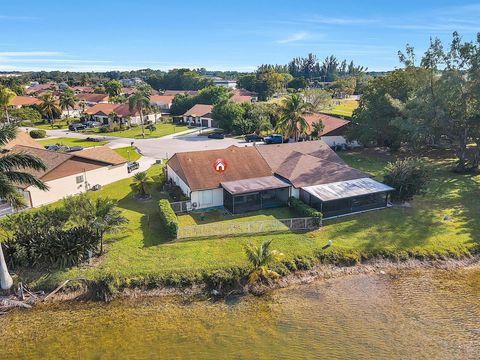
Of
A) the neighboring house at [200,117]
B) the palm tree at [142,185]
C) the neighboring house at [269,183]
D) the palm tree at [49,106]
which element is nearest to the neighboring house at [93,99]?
the palm tree at [49,106]

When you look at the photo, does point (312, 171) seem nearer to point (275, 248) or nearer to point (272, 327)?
point (275, 248)

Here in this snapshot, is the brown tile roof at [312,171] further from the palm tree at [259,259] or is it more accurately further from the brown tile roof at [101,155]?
the brown tile roof at [101,155]

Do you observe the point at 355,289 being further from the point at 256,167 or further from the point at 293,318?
the point at 256,167

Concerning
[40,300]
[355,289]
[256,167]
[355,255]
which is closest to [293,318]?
[355,289]

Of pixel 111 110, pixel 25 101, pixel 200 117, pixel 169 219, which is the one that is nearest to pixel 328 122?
pixel 200 117

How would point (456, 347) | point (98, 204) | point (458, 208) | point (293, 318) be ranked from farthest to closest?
point (458, 208), point (98, 204), point (293, 318), point (456, 347)

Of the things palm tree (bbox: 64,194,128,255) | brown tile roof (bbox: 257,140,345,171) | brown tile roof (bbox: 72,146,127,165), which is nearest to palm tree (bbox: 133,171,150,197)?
brown tile roof (bbox: 72,146,127,165)
